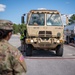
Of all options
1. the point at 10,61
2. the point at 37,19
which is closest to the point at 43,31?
the point at 37,19

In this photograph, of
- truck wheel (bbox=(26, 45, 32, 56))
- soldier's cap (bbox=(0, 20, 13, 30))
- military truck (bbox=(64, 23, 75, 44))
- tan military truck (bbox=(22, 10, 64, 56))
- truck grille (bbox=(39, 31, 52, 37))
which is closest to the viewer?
soldier's cap (bbox=(0, 20, 13, 30))

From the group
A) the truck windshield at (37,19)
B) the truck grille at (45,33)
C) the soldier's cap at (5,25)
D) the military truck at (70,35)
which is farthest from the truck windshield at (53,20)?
the soldier's cap at (5,25)

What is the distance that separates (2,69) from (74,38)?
84.5 feet

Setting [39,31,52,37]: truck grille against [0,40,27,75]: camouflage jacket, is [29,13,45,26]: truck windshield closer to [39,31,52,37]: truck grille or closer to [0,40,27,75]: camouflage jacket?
[39,31,52,37]: truck grille

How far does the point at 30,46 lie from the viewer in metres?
15.1

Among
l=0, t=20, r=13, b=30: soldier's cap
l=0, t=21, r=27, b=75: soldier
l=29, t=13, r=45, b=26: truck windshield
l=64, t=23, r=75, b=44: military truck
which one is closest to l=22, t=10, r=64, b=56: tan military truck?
l=29, t=13, r=45, b=26: truck windshield

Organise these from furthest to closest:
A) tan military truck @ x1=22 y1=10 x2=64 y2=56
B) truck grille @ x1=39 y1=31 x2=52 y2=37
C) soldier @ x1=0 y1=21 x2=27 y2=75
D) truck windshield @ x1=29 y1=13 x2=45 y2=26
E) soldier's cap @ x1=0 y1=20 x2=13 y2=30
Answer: truck windshield @ x1=29 y1=13 x2=45 y2=26 → truck grille @ x1=39 y1=31 x2=52 y2=37 → tan military truck @ x1=22 y1=10 x2=64 y2=56 → soldier's cap @ x1=0 y1=20 x2=13 y2=30 → soldier @ x1=0 y1=21 x2=27 y2=75

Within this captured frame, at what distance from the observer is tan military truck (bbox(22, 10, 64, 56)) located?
14703 mm

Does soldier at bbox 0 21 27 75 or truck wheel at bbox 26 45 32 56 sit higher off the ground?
soldier at bbox 0 21 27 75

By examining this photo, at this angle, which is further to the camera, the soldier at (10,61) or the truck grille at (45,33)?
the truck grille at (45,33)

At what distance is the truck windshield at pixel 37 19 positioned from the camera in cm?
1513

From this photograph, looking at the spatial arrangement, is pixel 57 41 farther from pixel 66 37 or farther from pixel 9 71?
pixel 66 37

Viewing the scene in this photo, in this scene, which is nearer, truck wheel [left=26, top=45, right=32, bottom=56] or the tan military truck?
the tan military truck

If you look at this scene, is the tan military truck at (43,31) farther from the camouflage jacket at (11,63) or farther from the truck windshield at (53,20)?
the camouflage jacket at (11,63)
